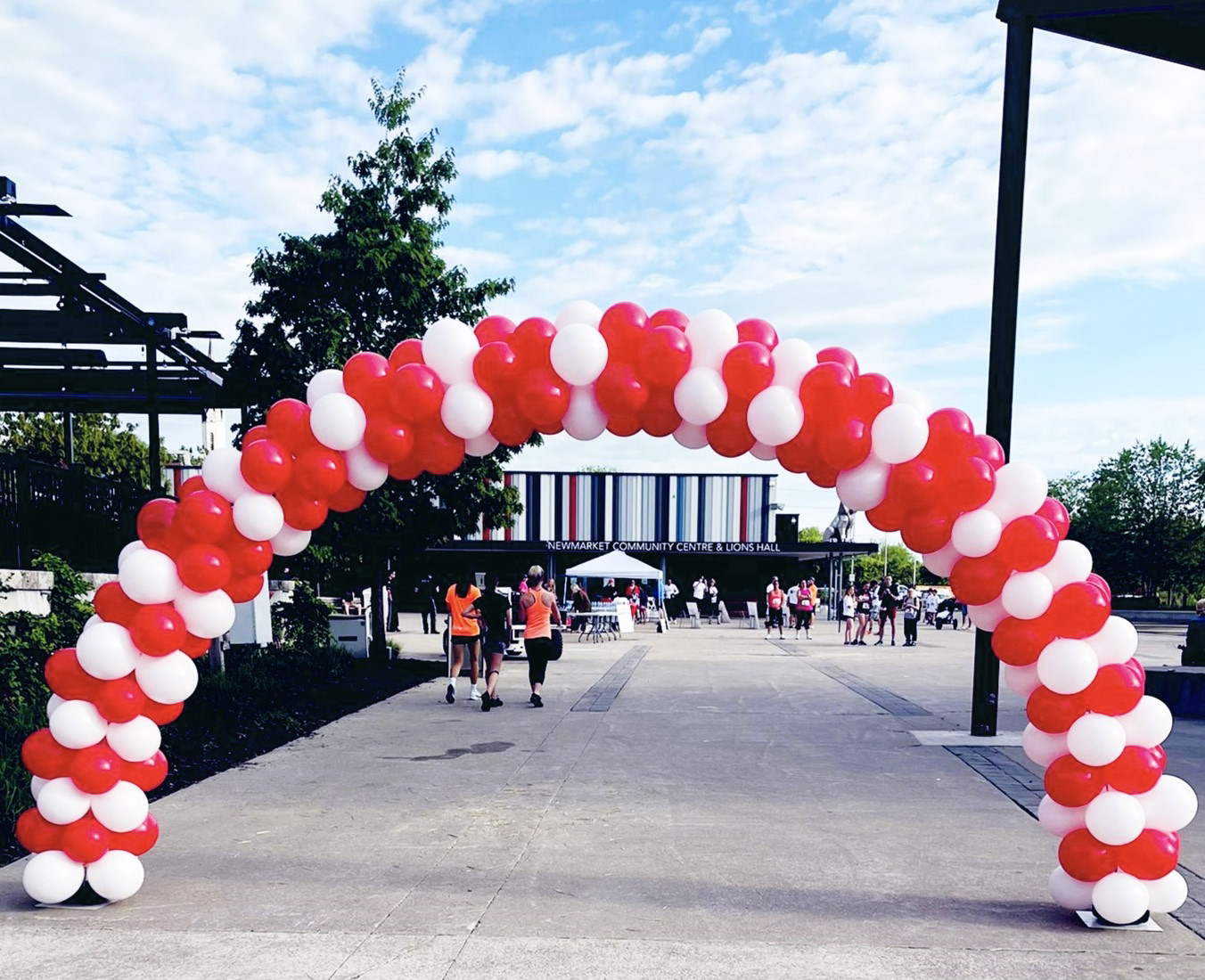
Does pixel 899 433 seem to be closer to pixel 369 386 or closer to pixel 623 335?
pixel 623 335

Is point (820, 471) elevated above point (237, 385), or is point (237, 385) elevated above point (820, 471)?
point (237, 385)

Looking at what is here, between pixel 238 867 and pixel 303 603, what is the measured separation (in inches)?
428

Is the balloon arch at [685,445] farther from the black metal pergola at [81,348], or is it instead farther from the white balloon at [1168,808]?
the black metal pergola at [81,348]

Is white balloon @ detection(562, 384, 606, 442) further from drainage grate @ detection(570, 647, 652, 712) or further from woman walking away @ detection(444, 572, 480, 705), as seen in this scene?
drainage grate @ detection(570, 647, 652, 712)

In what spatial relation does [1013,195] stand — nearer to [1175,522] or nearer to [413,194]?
[413,194]

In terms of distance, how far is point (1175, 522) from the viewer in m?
60.0

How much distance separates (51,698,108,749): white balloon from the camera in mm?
4676

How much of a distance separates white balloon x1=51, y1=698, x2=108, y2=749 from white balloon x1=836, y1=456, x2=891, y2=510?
390 cm

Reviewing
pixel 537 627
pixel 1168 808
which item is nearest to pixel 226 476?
pixel 1168 808

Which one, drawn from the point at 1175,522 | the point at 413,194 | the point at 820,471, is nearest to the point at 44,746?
the point at 820,471

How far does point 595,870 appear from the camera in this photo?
522 centimetres

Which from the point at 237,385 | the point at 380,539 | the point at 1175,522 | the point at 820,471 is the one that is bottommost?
the point at 1175,522

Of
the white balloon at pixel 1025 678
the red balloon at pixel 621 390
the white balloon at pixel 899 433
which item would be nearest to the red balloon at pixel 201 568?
the red balloon at pixel 621 390

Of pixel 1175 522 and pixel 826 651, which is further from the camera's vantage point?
pixel 1175 522
